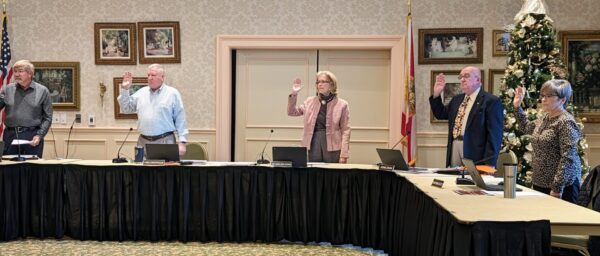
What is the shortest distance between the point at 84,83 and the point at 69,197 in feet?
8.87

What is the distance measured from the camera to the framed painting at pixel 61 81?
6.59 meters

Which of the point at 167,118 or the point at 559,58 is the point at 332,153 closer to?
the point at 167,118

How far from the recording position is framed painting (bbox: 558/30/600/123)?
6.20m

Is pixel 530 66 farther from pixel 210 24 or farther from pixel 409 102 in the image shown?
pixel 210 24

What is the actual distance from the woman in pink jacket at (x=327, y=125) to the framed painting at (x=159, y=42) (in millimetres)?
2387

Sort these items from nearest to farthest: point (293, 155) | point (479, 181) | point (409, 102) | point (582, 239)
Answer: point (582, 239) < point (479, 181) < point (293, 155) < point (409, 102)

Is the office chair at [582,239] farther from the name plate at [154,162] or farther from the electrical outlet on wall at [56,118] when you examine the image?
the electrical outlet on wall at [56,118]

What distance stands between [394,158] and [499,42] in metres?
3.09

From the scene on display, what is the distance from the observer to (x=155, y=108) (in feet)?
15.8

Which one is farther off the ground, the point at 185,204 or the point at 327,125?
the point at 327,125

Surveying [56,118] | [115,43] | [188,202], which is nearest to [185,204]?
[188,202]

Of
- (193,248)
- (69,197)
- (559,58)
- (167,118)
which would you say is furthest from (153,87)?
(559,58)

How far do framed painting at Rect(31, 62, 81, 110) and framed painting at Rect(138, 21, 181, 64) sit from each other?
840mm

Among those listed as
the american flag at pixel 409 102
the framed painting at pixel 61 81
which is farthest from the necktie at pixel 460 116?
the framed painting at pixel 61 81
